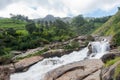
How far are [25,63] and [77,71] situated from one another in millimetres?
24856

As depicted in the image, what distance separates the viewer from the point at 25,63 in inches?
2520

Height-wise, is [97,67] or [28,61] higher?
[97,67]

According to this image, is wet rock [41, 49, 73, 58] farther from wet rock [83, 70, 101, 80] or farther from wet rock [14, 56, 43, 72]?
wet rock [83, 70, 101, 80]

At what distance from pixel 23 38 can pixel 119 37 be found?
32.8m

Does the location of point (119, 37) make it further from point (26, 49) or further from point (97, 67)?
point (97, 67)

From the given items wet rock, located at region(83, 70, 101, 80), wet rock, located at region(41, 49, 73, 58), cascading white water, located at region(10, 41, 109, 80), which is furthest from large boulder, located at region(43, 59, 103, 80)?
wet rock, located at region(41, 49, 73, 58)

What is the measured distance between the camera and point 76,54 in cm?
6962

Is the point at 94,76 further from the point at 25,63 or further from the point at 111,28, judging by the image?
the point at 111,28

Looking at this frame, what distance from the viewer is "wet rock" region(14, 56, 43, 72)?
2462 inches

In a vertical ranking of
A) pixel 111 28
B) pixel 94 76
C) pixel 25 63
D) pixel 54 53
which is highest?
pixel 94 76

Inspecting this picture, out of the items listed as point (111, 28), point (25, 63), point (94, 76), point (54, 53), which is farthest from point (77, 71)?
point (111, 28)

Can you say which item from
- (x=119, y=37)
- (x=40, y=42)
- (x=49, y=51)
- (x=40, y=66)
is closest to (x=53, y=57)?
(x=49, y=51)

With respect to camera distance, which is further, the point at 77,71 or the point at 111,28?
the point at 111,28

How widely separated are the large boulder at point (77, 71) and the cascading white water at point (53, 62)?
8021 millimetres
